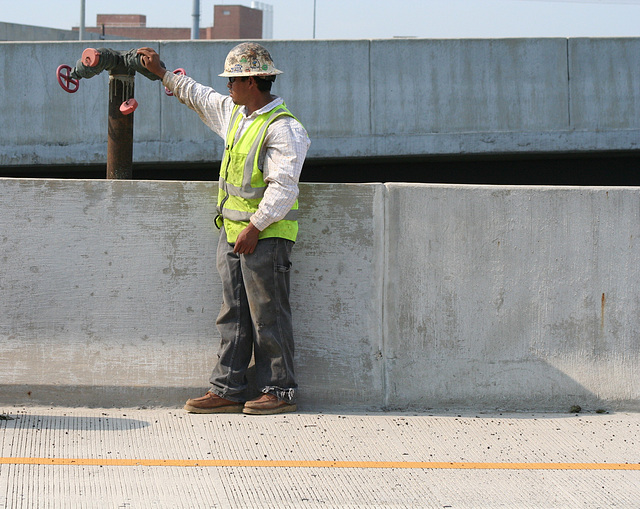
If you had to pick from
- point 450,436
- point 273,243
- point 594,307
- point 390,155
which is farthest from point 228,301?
point 390,155

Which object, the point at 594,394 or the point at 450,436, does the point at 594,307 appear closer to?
the point at 594,394

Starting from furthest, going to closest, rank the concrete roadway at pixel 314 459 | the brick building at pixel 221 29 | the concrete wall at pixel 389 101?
the brick building at pixel 221 29
the concrete wall at pixel 389 101
the concrete roadway at pixel 314 459

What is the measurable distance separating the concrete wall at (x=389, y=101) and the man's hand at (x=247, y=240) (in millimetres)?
8732

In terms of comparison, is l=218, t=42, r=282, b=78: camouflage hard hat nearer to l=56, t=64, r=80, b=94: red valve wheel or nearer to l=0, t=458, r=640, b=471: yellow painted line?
l=56, t=64, r=80, b=94: red valve wheel

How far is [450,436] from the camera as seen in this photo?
→ 5270 mm

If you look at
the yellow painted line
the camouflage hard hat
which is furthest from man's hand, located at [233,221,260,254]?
the yellow painted line

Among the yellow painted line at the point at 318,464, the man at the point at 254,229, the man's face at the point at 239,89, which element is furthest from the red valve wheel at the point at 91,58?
the yellow painted line at the point at 318,464

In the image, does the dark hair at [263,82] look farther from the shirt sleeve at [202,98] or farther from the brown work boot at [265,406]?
the brown work boot at [265,406]

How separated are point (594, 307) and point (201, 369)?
2.47 metres

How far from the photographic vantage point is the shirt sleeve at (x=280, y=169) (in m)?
5.20

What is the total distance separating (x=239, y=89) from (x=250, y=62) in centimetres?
17

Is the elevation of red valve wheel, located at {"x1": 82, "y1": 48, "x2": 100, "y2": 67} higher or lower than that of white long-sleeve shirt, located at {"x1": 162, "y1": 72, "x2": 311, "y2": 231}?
higher

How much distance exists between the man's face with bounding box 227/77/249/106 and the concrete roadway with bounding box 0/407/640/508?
1.85 metres

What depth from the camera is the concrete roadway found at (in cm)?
429
